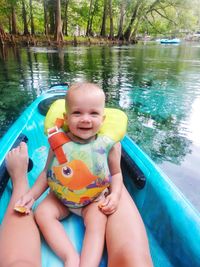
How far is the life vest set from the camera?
1444 mm

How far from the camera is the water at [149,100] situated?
3.35 meters

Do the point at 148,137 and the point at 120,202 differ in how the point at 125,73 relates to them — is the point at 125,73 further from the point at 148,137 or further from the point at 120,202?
the point at 120,202

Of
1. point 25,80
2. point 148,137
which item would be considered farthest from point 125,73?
point 148,137

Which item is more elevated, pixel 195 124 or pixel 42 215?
pixel 42 215

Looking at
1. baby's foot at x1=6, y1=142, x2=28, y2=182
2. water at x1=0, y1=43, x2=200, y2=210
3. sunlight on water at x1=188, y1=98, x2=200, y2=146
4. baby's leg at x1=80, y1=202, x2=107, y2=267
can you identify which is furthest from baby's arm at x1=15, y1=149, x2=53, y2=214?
sunlight on water at x1=188, y1=98, x2=200, y2=146

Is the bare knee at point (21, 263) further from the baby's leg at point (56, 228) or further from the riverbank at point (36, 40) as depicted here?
the riverbank at point (36, 40)

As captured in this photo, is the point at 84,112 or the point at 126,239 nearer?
the point at 126,239

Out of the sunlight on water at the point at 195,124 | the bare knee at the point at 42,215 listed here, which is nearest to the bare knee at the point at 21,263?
the bare knee at the point at 42,215

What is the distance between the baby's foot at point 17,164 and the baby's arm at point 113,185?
0.55 meters

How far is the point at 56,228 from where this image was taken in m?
1.34

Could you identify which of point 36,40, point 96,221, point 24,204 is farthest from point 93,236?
point 36,40

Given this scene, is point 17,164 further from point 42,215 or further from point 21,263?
point 21,263

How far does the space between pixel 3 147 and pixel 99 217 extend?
3.40 ft

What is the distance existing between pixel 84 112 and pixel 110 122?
0.99 ft
